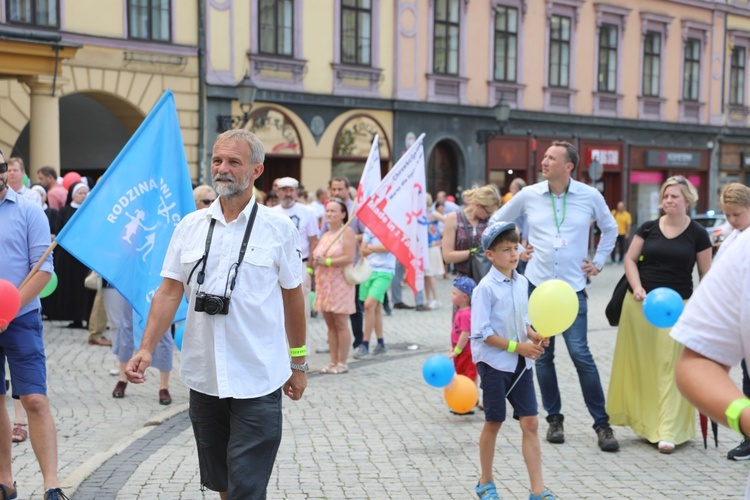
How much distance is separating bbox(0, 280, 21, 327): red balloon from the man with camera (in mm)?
1078

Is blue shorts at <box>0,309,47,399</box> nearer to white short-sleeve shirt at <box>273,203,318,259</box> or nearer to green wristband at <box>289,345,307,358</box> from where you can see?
green wristband at <box>289,345,307,358</box>

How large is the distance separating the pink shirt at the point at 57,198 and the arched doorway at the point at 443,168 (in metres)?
15.8

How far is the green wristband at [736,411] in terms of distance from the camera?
1.95 meters

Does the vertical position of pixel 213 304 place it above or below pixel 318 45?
below

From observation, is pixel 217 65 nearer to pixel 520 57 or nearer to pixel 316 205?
pixel 316 205

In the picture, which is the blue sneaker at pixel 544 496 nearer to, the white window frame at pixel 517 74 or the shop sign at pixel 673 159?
the white window frame at pixel 517 74

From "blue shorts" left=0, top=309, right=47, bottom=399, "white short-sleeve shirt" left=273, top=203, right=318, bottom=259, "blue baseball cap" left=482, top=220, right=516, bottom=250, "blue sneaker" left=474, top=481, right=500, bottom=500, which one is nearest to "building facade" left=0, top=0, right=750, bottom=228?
"white short-sleeve shirt" left=273, top=203, right=318, bottom=259

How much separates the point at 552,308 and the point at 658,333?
1914 millimetres

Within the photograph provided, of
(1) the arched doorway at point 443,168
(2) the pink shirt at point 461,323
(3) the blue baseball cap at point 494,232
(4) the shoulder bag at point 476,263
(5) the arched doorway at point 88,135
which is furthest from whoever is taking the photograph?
(1) the arched doorway at point 443,168

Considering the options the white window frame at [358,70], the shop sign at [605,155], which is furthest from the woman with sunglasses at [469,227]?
the shop sign at [605,155]

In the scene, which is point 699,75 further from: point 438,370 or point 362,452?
point 362,452

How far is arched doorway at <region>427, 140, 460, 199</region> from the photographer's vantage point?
2743 cm

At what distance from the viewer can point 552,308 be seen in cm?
521

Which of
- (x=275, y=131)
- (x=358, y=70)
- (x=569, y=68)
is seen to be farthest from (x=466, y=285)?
(x=569, y=68)
